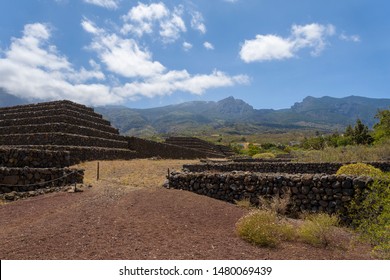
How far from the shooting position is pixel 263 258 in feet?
20.3

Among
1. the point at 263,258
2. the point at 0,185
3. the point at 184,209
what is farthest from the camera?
the point at 0,185

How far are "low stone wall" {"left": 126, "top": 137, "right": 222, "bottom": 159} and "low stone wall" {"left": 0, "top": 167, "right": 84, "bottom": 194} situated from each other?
70.8 feet

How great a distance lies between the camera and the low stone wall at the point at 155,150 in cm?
3822

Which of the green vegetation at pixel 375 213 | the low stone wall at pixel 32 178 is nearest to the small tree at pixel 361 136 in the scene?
the green vegetation at pixel 375 213

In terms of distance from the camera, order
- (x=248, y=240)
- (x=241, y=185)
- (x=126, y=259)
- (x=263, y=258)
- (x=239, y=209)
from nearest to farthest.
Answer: (x=126, y=259) < (x=263, y=258) < (x=248, y=240) < (x=239, y=209) < (x=241, y=185)

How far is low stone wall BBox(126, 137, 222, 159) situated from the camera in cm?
3822

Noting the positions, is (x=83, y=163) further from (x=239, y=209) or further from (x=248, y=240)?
(x=248, y=240)

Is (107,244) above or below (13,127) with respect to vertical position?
below

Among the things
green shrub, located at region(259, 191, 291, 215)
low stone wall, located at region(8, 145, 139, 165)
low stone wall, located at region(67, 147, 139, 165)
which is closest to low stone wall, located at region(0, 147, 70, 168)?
low stone wall, located at region(8, 145, 139, 165)

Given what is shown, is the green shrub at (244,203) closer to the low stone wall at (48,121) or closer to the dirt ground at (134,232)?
the dirt ground at (134,232)

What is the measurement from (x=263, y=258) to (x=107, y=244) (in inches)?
128

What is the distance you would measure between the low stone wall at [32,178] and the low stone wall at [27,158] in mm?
2510

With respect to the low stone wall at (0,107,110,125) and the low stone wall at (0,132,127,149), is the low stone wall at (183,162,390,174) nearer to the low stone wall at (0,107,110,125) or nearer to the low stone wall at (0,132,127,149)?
the low stone wall at (0,132,127,149)

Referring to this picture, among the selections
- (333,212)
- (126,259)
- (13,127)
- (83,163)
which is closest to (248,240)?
(126,259)
